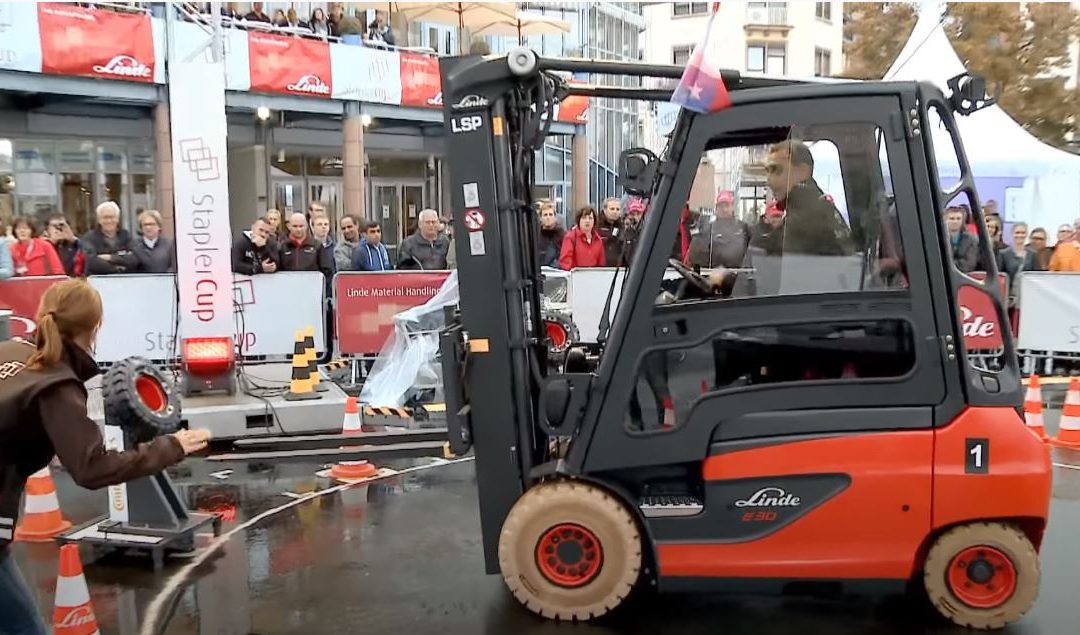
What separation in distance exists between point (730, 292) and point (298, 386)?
566cm

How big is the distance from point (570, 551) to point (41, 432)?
2.26m

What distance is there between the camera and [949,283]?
4.11m

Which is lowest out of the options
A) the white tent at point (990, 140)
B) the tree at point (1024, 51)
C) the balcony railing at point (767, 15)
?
the white tent at point (990, 140)

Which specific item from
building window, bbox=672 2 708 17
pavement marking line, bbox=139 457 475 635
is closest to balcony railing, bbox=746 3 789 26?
building window, bbox=672 2 708 17

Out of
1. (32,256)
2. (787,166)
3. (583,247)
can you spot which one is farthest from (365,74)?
(787,166)

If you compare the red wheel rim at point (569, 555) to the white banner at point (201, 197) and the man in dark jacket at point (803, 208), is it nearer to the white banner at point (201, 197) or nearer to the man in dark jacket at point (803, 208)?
the man in dark jacket at point (803, 208)

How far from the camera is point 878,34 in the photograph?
88.4ft

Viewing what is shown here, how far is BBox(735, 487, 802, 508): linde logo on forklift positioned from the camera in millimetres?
4223

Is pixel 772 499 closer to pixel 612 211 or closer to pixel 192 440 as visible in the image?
pixel 192 440

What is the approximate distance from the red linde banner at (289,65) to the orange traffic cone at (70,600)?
15.3 meters

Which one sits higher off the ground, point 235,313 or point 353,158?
point 353,158

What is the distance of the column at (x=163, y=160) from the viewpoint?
57.4ft

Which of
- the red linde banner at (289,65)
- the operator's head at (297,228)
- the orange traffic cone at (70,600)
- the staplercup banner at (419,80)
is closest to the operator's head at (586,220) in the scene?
the operator's head at (297,228)

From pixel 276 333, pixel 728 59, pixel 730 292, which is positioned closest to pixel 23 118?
pixel 276 333
